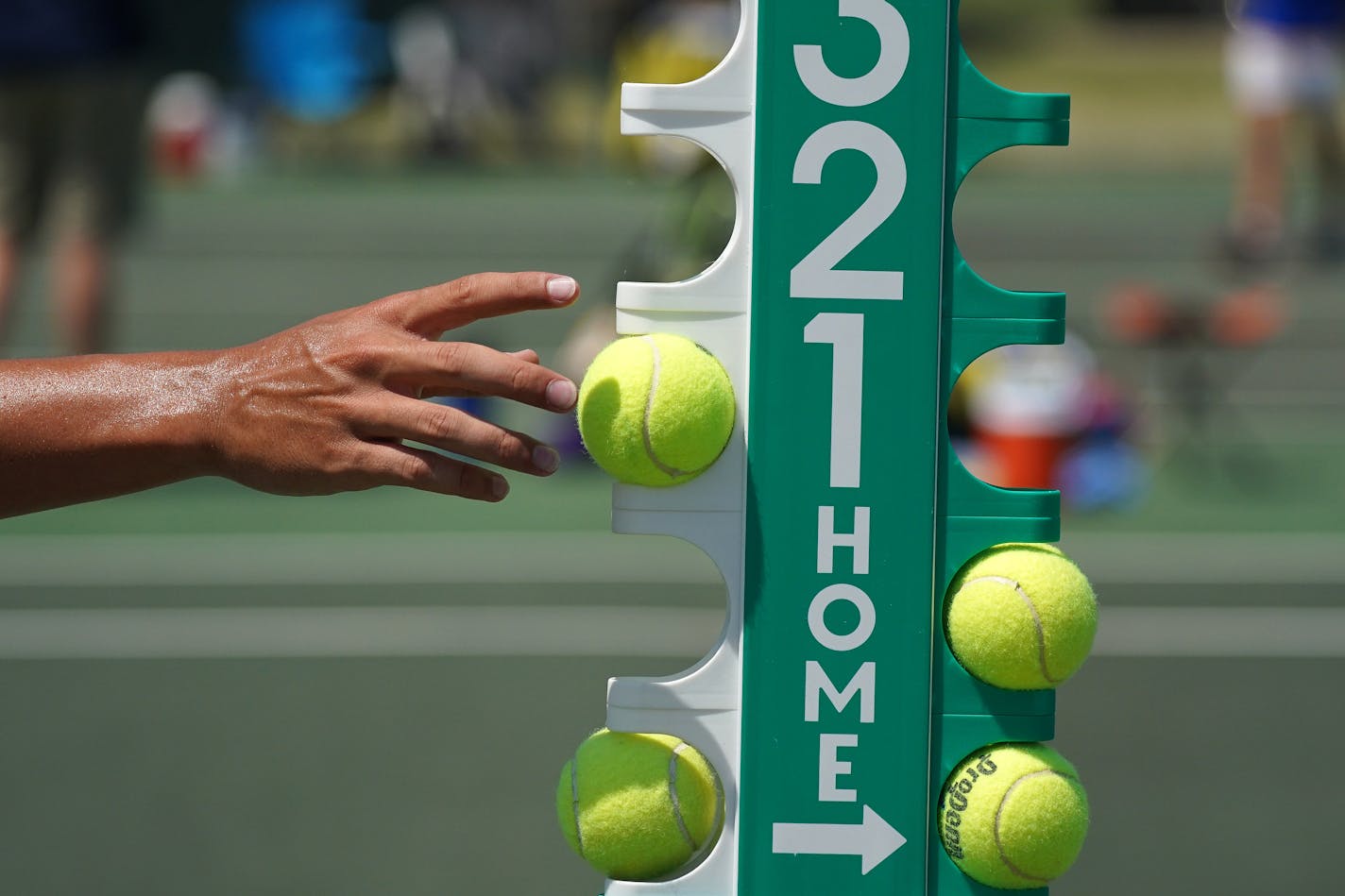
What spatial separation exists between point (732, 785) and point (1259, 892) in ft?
5.04

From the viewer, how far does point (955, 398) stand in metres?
5.25

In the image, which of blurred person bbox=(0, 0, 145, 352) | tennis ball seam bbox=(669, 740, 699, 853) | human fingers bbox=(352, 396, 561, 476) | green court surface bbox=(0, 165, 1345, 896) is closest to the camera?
human fingers bbox=(352, 396, 561, 476)

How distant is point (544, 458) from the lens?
4.97 ft

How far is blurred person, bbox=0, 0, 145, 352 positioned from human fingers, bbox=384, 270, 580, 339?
3881 mm

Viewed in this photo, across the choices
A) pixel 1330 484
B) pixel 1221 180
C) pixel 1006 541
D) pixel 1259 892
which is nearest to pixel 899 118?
pixel 1006 541

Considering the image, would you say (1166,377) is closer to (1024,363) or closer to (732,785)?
(1024,363)

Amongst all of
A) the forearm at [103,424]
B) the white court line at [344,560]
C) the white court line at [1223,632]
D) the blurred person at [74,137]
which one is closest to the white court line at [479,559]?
the white court line at [344,560]

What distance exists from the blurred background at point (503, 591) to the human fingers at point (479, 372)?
1113mm

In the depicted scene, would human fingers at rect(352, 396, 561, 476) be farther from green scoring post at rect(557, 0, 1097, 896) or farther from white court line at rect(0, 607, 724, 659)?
white court line at rect(0, 607, 724, 659)

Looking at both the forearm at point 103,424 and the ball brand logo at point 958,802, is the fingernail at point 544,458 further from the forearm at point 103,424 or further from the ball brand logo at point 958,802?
the ball brand logo at point 958,802

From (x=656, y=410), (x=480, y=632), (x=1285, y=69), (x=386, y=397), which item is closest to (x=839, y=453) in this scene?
(x=656, y=410)

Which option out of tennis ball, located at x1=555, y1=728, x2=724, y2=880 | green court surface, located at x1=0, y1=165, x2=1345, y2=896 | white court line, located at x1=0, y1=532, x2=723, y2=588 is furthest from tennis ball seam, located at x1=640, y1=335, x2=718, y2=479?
white court line, located at x1=0, y1=532, x2=723, y2=588

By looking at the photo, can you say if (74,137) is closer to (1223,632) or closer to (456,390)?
(1223,632)

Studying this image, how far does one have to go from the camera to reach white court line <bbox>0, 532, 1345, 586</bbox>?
4.61 m
